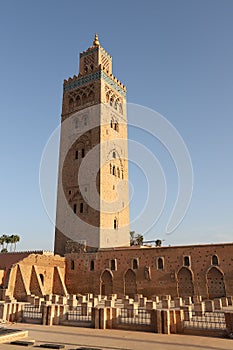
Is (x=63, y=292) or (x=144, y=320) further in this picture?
(x=63, y=292)

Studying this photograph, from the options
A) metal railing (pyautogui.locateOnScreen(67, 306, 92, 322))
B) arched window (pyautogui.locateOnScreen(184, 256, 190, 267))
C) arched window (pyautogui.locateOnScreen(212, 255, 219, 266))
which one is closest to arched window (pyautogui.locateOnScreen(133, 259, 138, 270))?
arched window (pyautogui.locateOnScreen(184, 256, 190, 267))

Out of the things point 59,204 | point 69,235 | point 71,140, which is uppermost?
point 71,140

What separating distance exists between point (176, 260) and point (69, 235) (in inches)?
431

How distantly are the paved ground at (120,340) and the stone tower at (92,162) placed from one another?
1607 centimetres

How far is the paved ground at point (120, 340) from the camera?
786 centimetres

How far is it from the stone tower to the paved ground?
16074mm

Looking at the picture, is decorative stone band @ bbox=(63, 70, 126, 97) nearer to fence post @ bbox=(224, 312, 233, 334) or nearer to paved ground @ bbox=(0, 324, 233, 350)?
paved ground @ bbox=(0, 324, 233, 350)

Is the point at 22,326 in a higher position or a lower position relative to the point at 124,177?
lower

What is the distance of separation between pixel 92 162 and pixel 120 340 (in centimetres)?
2140

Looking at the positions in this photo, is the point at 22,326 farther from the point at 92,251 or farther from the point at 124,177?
the point at 124,177

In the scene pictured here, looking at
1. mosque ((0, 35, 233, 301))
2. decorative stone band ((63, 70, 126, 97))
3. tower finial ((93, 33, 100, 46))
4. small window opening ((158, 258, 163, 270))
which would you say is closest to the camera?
mosque ((0, 35, 233, 301))

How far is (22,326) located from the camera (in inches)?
444

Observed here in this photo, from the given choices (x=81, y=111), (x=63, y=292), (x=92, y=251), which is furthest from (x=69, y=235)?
(x=81, y=111)

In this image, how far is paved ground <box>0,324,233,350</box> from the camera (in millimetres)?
7859
